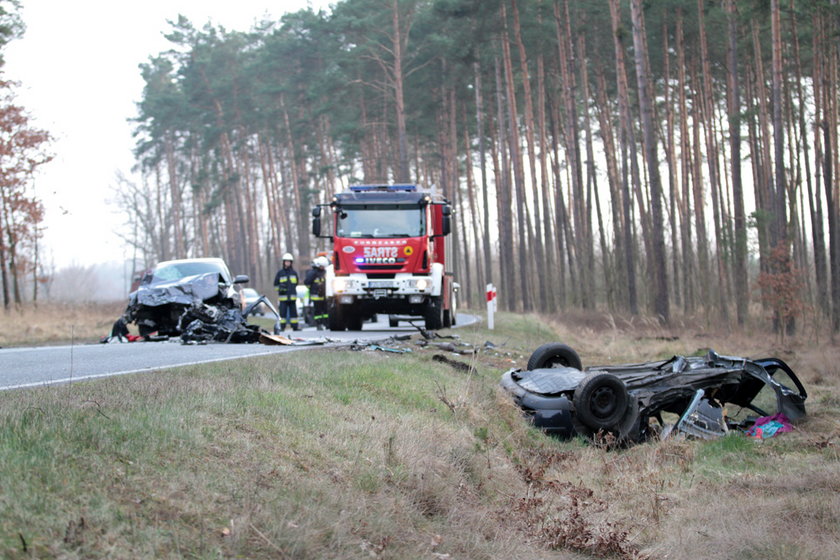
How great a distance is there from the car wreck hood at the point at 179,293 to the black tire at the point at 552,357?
26.3 ft

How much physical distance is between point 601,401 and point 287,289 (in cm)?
1414

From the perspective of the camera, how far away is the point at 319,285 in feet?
74.6

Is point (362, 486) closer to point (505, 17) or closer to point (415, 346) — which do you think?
point (415, 346)

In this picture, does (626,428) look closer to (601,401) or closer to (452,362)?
(601,401)

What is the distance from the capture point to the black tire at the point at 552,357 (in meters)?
11.0

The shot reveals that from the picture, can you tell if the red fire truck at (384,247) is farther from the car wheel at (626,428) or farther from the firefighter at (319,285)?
the car wheel at (626,428)

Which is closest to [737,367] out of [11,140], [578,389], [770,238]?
[578,389]

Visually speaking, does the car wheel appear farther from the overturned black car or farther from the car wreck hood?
the car wreck hood

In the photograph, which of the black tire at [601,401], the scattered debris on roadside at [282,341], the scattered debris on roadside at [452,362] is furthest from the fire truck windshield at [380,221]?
the black tire at [601,401]

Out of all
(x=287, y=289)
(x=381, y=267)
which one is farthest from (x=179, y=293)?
(x=287, y=289)

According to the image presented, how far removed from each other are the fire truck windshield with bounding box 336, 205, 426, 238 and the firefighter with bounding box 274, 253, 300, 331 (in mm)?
2556

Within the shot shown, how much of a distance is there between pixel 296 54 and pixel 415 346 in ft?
123

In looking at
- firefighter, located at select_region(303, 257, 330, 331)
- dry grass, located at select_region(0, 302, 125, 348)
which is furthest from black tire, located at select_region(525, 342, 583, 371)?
firefighter, located at select_region(303, 257, 330, 331)

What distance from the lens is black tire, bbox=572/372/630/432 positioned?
906 cm
